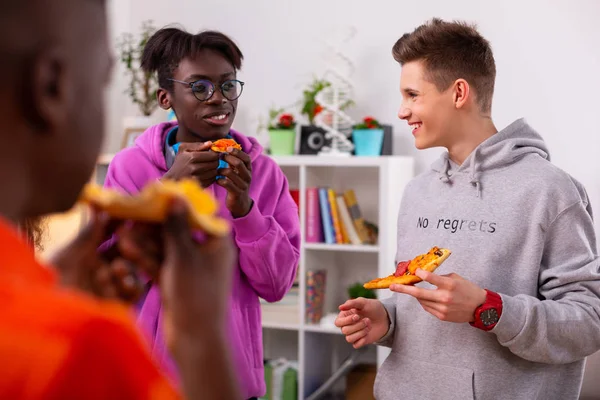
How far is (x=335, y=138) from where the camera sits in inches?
161

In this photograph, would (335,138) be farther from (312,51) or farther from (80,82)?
(80,82)

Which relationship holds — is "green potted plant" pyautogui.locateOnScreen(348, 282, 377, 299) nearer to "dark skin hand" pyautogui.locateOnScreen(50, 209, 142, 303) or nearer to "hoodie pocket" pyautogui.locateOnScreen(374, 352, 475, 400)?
"hoodie pocket" pyautogui.locateOnScreen(374, 352, 475, 400)

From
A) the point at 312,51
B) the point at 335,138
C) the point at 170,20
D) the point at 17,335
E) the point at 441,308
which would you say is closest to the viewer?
the point at 17,335

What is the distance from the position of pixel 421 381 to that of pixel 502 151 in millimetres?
660

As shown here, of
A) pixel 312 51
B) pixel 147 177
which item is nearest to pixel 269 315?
pixel 312 51

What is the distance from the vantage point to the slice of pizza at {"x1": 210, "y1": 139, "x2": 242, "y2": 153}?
77.7 inches

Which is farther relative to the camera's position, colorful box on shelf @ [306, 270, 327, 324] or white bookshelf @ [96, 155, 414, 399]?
colorful box on shelf @ [306, 270, 327, 324]

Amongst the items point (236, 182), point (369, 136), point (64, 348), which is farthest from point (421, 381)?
point (369, 136)

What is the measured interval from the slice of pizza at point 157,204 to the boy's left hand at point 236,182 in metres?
1.08

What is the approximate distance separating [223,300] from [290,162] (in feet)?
11.1

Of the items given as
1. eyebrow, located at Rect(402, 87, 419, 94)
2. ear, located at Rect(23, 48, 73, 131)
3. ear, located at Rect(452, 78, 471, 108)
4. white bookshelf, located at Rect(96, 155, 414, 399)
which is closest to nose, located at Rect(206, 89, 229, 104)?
eyebrow, located at Rect(402, 87, 419, 94)

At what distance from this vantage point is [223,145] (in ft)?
6.57

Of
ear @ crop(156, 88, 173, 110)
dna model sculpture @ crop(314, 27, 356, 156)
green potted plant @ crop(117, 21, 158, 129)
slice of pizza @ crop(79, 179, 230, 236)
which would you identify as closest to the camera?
slice of pizza @ crop(79, 179, 230, 236)

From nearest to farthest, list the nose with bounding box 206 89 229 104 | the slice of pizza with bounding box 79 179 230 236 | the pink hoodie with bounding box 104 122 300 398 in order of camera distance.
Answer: the slice of pizza with bounding box 79 179 230 236
the pink hoodie with bounding box 104 122 300 398
the nose with bounding box 206 89 229 104
